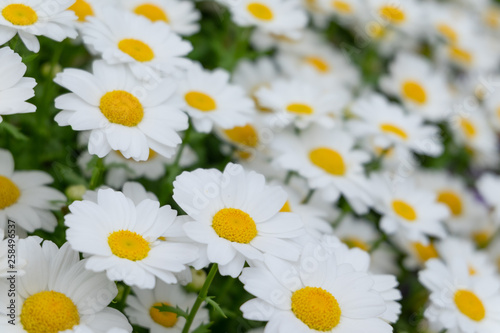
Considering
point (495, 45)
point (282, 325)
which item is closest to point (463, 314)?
point (282, 325)

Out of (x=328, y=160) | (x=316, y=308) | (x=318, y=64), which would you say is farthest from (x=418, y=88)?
(x=316, y=308)

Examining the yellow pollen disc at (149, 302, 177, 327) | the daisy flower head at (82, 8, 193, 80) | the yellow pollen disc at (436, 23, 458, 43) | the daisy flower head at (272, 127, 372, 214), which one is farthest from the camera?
the yellow pollen disc at (436, 23, 458, 43)

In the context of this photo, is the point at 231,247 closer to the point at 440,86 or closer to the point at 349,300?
the point at 349,300

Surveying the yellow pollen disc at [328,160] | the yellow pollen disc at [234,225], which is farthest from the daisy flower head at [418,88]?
the yellow pollen disc at [234,225]

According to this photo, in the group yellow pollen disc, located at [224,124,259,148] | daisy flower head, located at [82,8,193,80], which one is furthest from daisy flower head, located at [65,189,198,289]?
yellow pollen disc, located at [224,124,259,148]

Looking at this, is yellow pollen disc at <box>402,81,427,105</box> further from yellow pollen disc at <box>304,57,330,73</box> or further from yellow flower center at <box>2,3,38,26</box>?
yellow flower center at <box>2,3,38,26</box>

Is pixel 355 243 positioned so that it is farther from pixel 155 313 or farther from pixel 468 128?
pixel 468 128

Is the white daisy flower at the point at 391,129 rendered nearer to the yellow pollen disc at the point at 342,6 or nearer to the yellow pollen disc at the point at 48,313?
the yellow pollen disc at the point at 342,6
